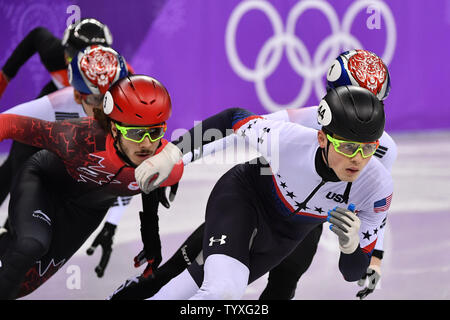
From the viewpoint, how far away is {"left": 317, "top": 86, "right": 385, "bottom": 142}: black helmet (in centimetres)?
312

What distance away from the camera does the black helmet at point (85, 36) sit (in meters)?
5.19

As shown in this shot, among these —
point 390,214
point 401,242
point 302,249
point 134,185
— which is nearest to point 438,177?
point 390,214

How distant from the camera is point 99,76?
4.50 meters

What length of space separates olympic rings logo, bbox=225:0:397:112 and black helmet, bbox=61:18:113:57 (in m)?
4.73

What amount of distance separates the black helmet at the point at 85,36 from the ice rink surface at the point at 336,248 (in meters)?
1.60

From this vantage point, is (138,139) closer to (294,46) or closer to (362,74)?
(362,74)

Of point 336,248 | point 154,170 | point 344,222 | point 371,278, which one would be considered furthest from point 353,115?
point 336,248

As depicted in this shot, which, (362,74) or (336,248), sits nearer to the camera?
(362,74)

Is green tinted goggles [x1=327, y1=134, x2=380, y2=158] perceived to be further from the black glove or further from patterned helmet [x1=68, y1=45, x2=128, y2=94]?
patterned helmet [x1=68, y1=45, x2=128, y2=94]

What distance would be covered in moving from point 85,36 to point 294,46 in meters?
5.56

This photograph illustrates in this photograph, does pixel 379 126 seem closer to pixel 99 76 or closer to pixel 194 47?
pixel 99 76

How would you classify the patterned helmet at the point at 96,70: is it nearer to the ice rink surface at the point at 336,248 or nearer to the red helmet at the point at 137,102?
the red helmet at the point at 137,102

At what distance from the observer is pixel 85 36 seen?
5.20 metres
